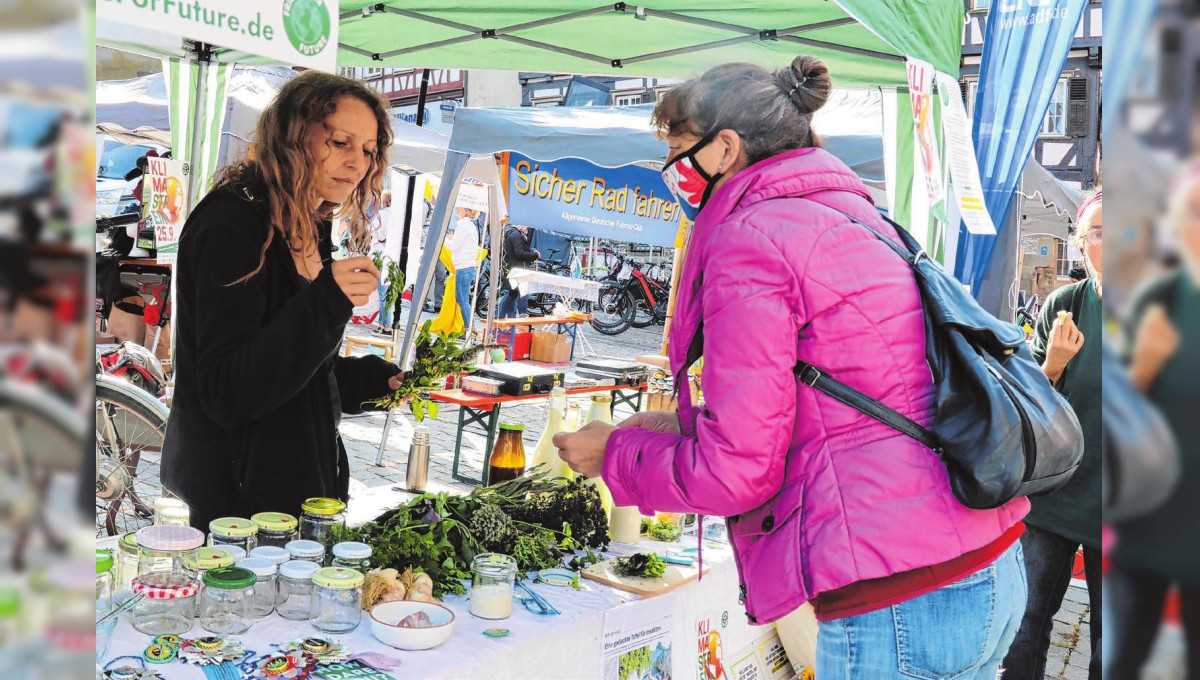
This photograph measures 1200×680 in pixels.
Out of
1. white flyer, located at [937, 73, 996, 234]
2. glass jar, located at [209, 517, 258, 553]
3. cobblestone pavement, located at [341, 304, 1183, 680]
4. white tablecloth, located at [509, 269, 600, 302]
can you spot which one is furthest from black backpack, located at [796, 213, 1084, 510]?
white tablecloth, located at [509, 269, 600, 302]

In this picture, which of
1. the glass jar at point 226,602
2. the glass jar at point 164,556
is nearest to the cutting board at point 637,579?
the glass jar at point 226,602

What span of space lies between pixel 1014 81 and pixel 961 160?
0.68 metres

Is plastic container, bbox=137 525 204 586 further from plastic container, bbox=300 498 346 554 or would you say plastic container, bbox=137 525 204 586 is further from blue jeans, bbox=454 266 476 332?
blue jeans, bbox=454 266 476 332

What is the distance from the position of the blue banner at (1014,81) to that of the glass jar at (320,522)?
115 inches

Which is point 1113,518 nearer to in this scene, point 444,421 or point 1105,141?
point 1105,141

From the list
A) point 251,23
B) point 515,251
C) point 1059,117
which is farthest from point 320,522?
point 1059,117

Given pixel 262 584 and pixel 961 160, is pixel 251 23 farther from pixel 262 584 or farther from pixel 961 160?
pixel 961 160

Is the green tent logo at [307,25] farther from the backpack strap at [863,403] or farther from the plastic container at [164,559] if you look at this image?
the backpack strap at [863,403]

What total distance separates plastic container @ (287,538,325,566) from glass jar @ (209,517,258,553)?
11 centimetres

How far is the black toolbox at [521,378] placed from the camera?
20.2 ft

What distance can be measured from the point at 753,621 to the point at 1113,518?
1.45 metres

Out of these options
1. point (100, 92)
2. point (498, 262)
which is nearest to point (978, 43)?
point (498, 262)

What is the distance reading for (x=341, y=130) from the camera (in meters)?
2.31

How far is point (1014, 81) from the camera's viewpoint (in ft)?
12.5
